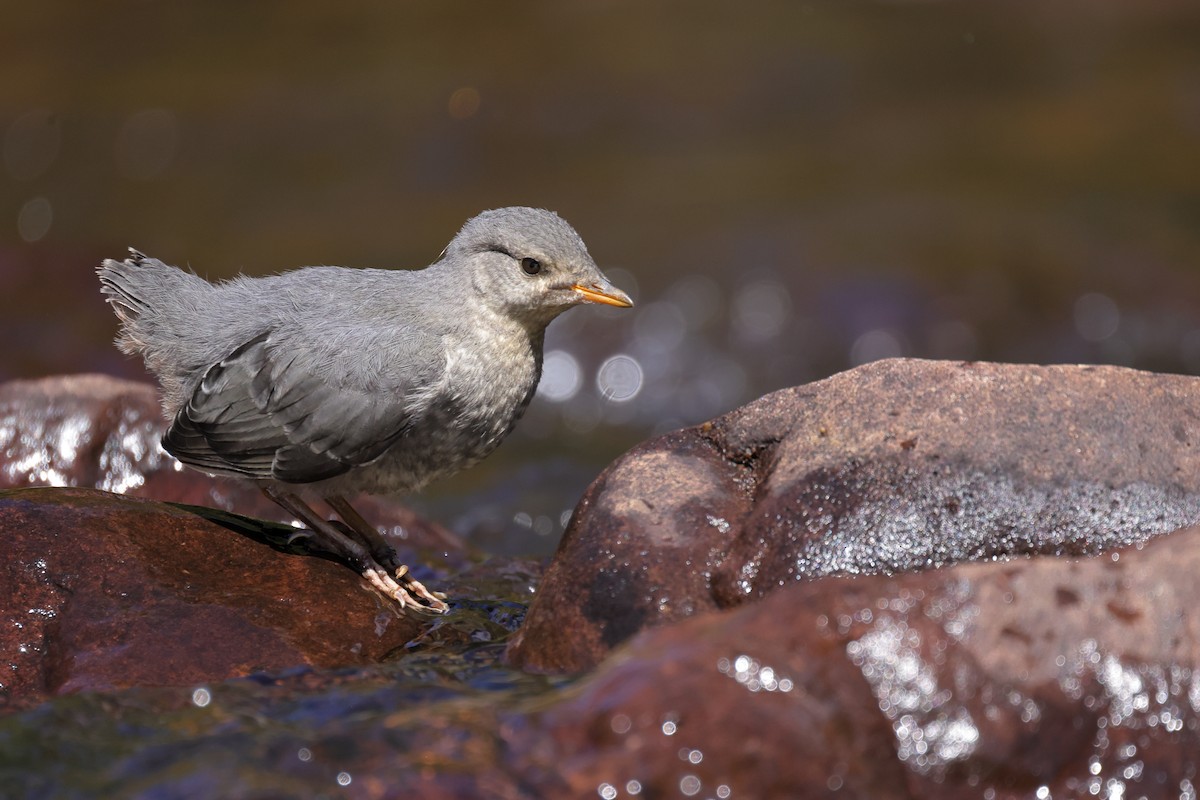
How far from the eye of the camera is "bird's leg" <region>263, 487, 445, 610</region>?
4430 millimetres

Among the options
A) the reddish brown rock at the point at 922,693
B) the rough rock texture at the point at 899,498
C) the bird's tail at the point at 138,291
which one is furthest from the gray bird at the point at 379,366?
the reddish brown rock at the point at 922,693

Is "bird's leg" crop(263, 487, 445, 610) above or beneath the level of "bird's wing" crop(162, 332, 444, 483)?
beneath

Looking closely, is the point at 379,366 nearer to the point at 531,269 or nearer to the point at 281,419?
the point at 281,419

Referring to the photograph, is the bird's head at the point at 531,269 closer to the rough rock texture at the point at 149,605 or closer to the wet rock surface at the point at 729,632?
the wet rock surface at the point at 729,632

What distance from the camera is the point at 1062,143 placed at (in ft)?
35.8

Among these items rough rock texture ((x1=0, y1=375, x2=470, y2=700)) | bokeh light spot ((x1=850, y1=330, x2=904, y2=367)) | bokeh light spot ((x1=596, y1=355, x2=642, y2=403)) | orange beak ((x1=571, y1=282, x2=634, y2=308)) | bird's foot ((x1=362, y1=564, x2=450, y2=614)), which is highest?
orange beak ((x1=571, y1=282, x2=634, y2=308))

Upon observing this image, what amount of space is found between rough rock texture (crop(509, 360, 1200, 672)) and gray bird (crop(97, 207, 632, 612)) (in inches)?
34.2

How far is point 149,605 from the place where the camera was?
3777 millimetres

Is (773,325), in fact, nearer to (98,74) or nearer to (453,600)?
(453,600)

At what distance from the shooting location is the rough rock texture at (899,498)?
3430 millimetres

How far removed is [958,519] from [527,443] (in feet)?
16.5

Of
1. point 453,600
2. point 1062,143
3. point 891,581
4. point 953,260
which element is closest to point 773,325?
point 953,260

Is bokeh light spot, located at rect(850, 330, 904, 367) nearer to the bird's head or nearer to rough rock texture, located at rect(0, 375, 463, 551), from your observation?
rough rock texture, located at rect(0, 375, 463, 551)

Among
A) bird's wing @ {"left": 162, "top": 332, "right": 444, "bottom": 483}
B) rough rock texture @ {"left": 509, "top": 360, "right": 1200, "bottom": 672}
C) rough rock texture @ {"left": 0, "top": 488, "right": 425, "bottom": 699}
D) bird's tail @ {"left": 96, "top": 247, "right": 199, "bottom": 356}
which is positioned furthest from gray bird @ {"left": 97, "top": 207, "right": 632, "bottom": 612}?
rough rock texture @ {"left": 509, "top": 360, "right": 1200, "bottom": 672}
